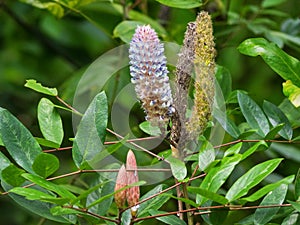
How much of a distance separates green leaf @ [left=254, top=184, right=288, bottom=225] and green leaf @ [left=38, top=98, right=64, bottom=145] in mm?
271

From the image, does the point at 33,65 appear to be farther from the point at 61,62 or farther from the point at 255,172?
the point at 255,172

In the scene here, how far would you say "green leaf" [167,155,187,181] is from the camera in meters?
0.76

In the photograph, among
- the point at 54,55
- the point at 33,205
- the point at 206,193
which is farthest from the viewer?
the point at 54,55

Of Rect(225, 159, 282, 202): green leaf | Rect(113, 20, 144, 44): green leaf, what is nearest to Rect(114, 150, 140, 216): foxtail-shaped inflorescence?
Rect(225, 159, 282, 202): green leaf

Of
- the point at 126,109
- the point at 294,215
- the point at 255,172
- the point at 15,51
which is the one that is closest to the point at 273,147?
the point at 126,109

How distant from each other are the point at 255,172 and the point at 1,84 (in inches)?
51.9

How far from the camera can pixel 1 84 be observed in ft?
6.33

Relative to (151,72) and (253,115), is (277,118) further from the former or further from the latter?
(151,72)

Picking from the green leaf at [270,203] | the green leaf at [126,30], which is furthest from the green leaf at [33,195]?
the green leaf at [126,30]

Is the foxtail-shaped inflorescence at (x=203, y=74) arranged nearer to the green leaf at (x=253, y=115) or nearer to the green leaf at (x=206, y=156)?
the green leaf at (x=206, y=156)

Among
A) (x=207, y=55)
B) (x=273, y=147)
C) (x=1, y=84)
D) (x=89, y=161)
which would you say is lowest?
(x=1, y=84)

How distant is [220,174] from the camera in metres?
0.75

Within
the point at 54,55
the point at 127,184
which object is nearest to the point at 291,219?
the point at 127,184

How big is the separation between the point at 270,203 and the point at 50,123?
0.30 metres
